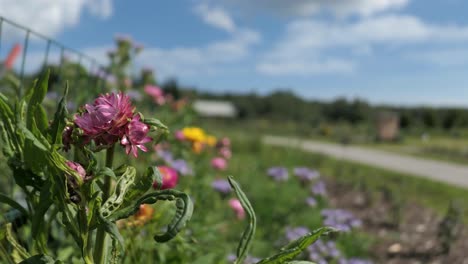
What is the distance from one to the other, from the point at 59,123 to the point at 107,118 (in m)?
0.11

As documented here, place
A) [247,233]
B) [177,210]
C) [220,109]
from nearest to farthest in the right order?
[177,210] < [247,233] < [220,109]

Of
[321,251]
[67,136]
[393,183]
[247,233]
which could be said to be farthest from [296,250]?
[393,183]

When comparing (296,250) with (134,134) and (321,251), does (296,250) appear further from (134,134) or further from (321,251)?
(321,251)

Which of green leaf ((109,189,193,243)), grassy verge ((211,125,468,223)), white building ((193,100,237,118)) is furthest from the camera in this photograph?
white building ((193,100,237,118))

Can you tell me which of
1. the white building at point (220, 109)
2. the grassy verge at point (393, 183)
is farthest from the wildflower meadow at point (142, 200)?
the white building at point (220, 109)

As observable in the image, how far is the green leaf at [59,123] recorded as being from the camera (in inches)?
37.9

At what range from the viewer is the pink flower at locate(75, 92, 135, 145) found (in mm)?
938

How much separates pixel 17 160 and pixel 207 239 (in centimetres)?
129

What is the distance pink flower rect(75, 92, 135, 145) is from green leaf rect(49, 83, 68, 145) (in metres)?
0.03

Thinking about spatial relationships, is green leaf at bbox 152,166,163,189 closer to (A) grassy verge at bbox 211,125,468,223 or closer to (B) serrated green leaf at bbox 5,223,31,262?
(B) serrated green leaf at bbox 5,223,31,262

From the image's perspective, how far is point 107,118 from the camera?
0.94 metres

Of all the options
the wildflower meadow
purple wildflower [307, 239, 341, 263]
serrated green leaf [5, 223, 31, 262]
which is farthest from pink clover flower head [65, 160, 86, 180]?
purple wildflower [307, 239, 341, 263]

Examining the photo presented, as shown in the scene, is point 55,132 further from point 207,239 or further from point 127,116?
point 207,239

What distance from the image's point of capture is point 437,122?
29.8 m
